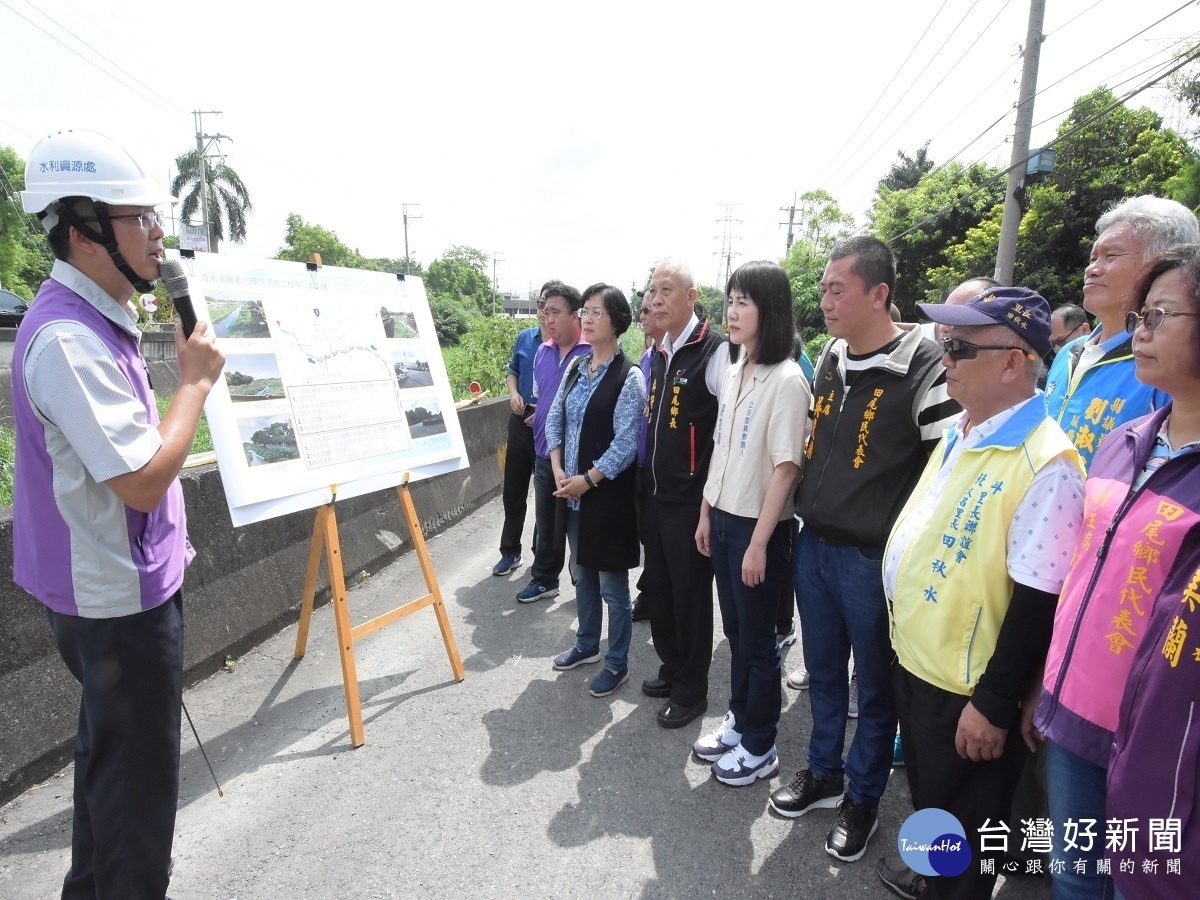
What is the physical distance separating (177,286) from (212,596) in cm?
206

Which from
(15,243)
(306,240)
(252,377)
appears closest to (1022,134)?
(252,377)

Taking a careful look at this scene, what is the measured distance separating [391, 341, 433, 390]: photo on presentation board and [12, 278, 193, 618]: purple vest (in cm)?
169

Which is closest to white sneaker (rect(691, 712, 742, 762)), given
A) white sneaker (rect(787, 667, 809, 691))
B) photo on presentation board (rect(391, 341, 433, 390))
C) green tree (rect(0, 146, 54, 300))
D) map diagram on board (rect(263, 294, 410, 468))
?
white sneaker (rect(787, 667, 809, 691))

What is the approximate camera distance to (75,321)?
Result: 1.68 meters

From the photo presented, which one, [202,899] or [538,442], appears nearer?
[202,899]

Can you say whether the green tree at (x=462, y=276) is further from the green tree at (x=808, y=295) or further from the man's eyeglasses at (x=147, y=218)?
the man's eyeglasses at (x=147, y=218)

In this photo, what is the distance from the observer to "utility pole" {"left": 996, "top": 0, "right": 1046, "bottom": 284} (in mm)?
11422

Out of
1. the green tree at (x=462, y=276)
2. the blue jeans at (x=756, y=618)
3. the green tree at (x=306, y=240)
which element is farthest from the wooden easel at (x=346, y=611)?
the green tree at (x=462, y=276)

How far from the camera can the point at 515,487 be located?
5.15m

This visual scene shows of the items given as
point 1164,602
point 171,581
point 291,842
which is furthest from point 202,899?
point 1164,602

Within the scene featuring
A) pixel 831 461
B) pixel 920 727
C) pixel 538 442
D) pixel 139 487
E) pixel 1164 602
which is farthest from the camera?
pixel 538 442

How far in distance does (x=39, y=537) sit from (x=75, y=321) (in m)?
0.59

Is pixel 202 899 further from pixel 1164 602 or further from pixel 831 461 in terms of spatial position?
pixel 1164 602

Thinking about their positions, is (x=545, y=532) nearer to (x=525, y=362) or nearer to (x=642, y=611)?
(x=642, y=611)
